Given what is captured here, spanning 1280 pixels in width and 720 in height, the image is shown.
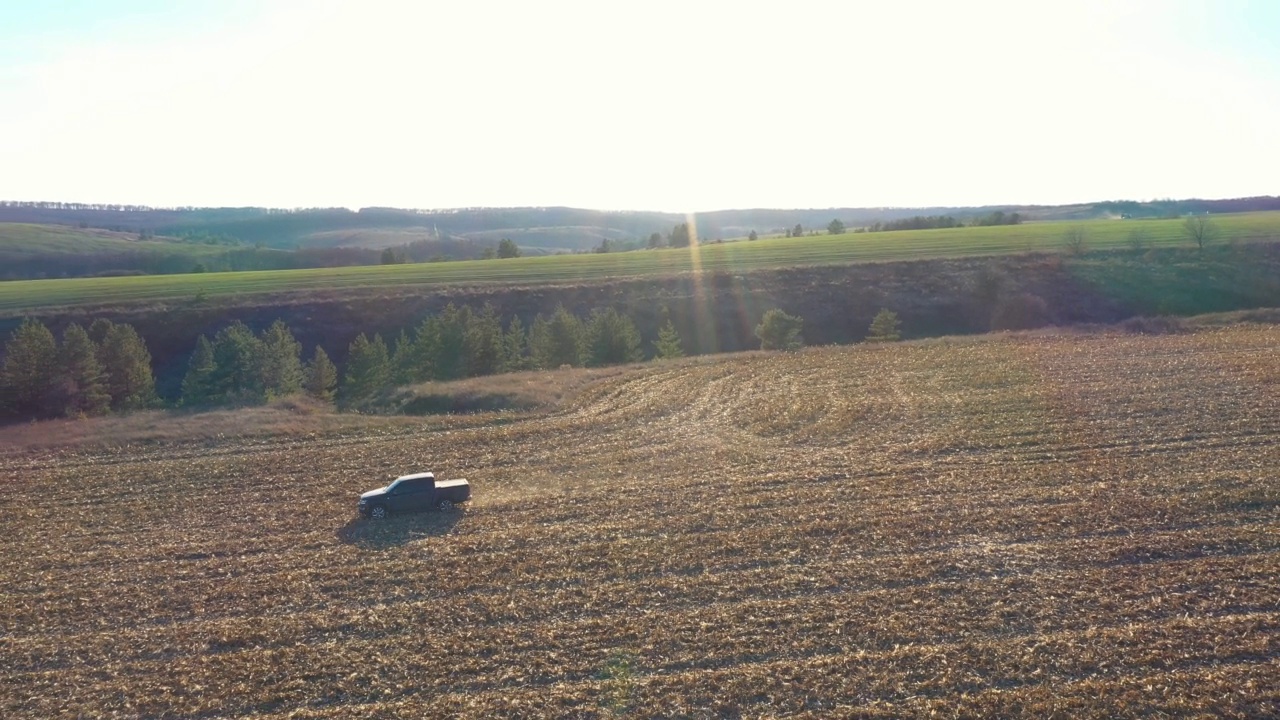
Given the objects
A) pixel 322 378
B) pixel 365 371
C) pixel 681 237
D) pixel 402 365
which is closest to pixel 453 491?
pixel 322 378

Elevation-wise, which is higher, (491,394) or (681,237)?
(681,237)

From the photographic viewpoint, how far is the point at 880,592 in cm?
1534

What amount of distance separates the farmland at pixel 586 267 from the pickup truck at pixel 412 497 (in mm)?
60318

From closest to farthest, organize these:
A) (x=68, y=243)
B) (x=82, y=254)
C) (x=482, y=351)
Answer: (x=482, y=351), (x=82, y=254), (x=68, y=243)

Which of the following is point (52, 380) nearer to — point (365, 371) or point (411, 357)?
point (365, 371)

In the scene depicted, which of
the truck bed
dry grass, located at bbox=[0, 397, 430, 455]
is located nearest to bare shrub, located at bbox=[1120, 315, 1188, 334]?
dry grass, located at bbox=[0, 397, 430, 455]

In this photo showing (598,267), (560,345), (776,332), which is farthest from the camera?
(598,267)

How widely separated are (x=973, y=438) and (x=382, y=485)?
53.1ft

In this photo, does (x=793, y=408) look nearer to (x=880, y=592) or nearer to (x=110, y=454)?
(x=880, y=592)

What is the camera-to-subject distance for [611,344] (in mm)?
51312

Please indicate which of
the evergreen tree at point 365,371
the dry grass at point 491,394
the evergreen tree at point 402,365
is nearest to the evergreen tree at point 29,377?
the evergreen tree at point 365,371

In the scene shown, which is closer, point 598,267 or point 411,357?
point 411,357

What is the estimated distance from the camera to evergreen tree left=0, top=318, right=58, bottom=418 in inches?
1708

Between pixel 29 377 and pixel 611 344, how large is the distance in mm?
28153
